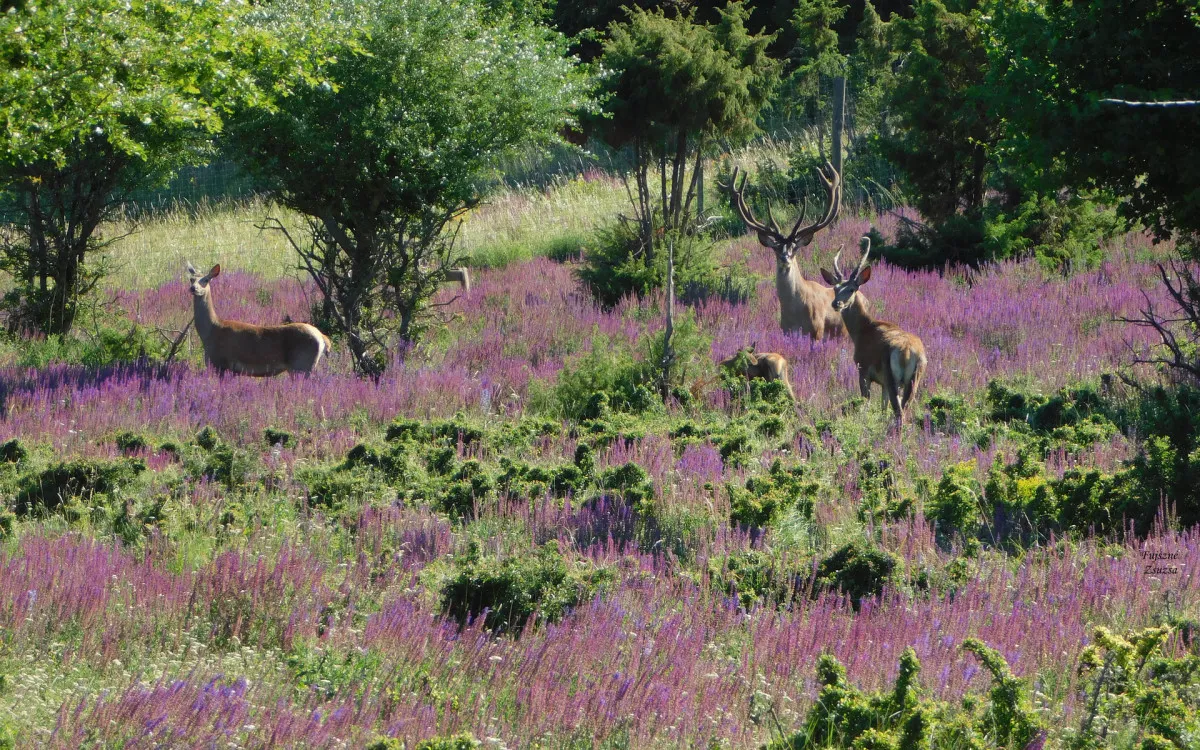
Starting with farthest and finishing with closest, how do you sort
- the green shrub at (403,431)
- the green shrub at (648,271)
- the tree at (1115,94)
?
the green shrub at (648,271) < the green shrub at (403,431) < the tree at (1115,94)

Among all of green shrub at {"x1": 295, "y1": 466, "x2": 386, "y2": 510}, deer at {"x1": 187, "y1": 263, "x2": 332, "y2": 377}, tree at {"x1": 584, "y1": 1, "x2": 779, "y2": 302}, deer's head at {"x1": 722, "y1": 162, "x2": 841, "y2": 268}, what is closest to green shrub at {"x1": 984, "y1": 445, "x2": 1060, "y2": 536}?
green shrub at {"x1": 295, "y1": 466, "x2": 386, "y2": 510}

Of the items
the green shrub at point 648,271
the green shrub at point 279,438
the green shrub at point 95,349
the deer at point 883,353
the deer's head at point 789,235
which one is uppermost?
the deer's head at point 789,235

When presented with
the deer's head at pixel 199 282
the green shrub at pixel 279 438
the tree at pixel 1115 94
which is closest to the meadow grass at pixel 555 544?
the green shrub at pixel 279 438

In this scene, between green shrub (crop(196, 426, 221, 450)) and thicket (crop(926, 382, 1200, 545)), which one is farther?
green shrub (crop(196, 426, 221, 450))

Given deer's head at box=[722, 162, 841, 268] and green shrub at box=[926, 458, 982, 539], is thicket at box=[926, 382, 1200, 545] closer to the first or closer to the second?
green shrub at box=[926, 458, 982, 539]

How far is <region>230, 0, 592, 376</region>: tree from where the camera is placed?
432 inches

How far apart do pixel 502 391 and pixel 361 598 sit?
212 inches

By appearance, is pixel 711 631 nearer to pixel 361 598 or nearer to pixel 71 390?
pixel 361 598

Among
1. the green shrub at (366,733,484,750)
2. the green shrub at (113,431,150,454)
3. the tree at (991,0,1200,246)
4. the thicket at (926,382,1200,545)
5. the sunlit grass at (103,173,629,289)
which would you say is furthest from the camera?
the sunlit grass at (103,173,629,289)

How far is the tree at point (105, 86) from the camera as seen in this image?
8344 millimetres

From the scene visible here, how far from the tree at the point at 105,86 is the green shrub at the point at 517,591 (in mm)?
4092

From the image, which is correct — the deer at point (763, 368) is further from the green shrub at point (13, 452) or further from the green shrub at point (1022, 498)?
the green shrub at point (13, 452)

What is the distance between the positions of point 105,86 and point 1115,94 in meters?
7.02

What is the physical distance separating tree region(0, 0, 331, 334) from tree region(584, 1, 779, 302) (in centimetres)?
555
